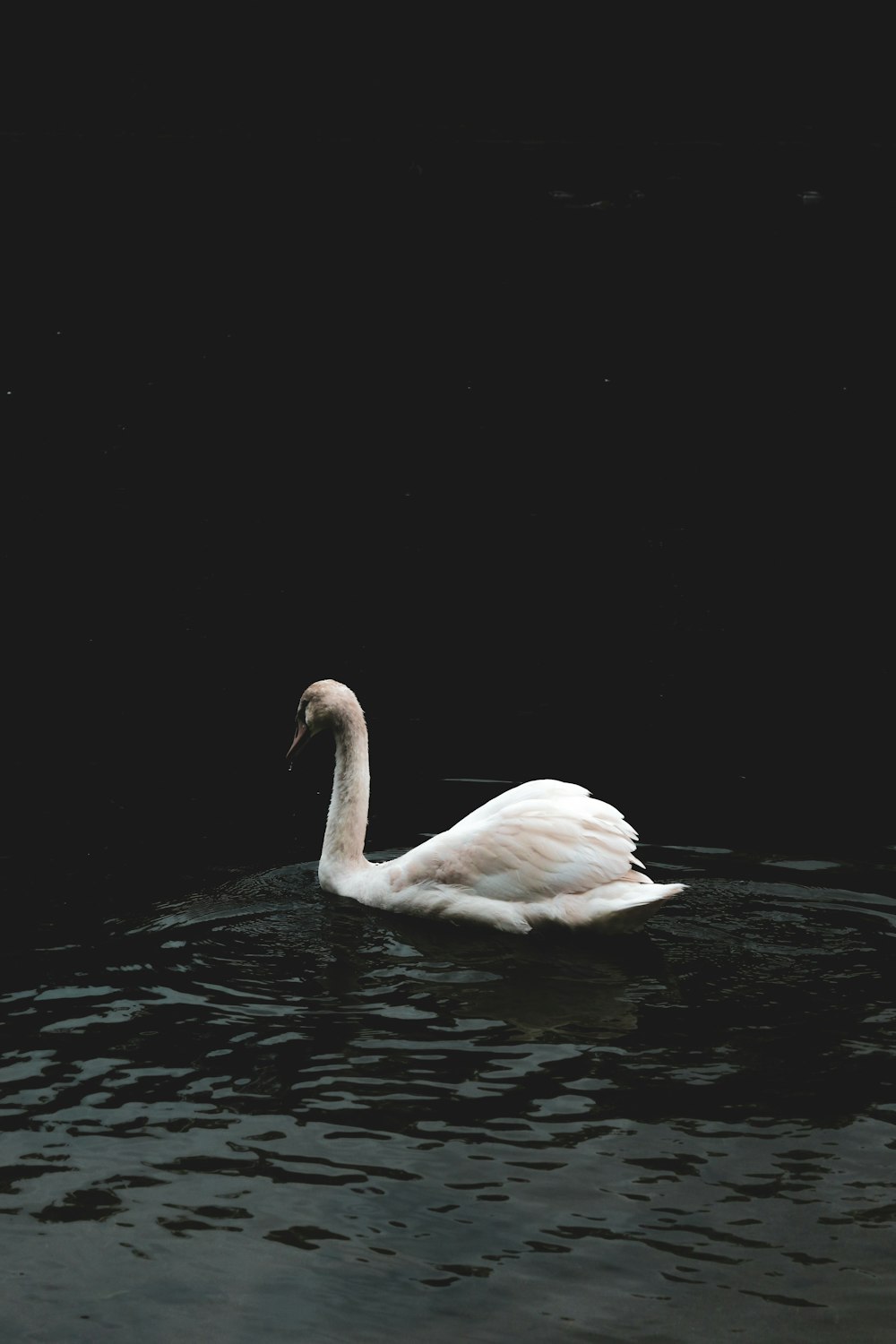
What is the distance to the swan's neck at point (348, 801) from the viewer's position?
38.8 ft

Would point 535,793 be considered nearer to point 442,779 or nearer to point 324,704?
point 324,704

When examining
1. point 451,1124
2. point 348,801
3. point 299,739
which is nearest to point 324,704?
point 299,739

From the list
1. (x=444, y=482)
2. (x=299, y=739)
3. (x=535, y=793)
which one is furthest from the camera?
(x=444, y=482)

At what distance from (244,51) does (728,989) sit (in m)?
57.7

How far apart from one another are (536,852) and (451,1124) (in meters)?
2.55

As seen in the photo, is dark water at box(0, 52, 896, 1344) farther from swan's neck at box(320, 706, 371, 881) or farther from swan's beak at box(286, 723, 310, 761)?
swan's beak at box(286, 723, 310, 761)

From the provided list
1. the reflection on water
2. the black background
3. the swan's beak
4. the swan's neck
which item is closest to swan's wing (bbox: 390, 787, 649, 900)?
the reflection on water

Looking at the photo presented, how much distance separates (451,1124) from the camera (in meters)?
8.39

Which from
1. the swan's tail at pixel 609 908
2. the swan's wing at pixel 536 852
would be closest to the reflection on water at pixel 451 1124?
the swan's tail at pixel 609 908

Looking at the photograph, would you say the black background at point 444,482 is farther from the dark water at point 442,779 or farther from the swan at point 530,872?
the swan at point 530,872

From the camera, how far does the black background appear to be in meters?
14.5

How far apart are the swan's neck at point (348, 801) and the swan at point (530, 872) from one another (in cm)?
33

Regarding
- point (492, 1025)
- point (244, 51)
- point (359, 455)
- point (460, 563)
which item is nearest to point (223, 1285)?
point (492, 1025)

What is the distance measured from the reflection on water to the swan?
0.17 meters
